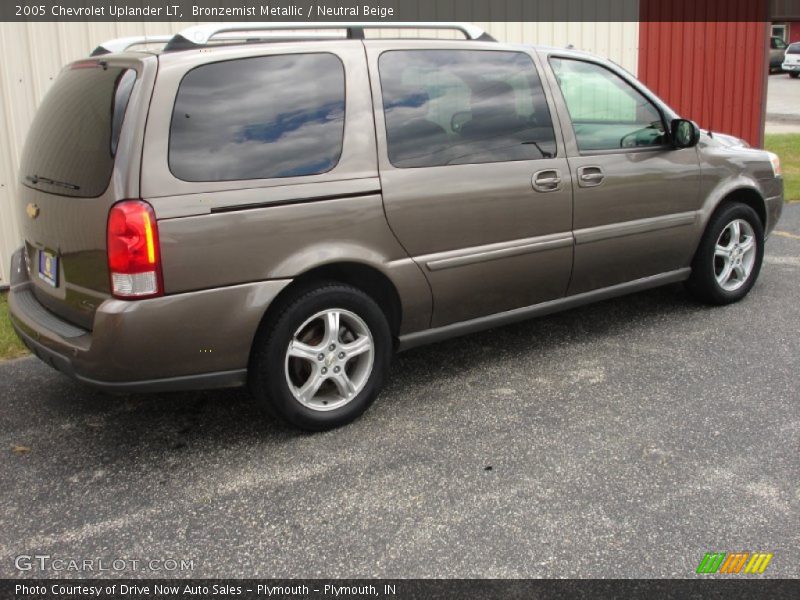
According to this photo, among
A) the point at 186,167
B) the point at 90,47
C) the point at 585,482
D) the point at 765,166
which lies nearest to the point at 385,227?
the point at 186,167

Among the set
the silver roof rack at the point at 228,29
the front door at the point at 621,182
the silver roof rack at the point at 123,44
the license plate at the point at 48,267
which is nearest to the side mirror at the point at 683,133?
the front door at the point at 621,182

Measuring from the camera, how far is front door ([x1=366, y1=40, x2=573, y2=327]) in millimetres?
4090

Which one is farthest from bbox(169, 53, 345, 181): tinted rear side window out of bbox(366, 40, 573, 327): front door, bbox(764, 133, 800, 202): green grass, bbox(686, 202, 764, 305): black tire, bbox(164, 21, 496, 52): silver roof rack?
bbox(764, 133, 800, 202): green grass

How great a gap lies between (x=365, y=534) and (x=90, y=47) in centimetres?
476

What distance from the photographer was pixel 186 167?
3.50m

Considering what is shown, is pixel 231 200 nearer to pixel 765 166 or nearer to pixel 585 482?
pixel 585 482

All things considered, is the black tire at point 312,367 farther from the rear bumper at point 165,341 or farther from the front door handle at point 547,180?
the front door handle at point 547,180

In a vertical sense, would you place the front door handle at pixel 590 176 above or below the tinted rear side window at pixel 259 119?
below

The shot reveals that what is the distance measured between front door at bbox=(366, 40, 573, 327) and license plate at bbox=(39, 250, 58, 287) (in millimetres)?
1500

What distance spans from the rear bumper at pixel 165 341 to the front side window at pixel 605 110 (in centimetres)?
204

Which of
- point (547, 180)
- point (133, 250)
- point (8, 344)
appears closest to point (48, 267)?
point (133, 250)

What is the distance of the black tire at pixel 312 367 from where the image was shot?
12.3 ft

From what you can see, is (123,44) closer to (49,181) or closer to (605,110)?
(49,181)

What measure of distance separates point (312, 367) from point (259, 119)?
1.12m
